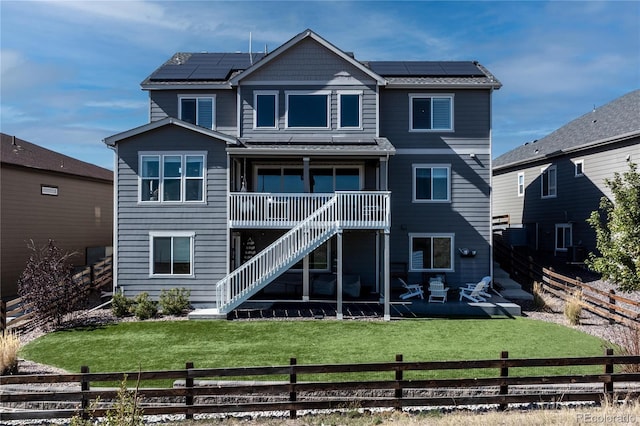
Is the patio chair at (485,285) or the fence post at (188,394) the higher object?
the patio chair at (485,285)

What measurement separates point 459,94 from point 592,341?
9.93 m

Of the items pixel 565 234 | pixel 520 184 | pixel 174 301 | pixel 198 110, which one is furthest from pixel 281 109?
pixel 520 184

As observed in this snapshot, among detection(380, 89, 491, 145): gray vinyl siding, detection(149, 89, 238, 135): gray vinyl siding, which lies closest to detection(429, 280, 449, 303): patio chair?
detection(380, 89, 491, 145): gray vinyl siding

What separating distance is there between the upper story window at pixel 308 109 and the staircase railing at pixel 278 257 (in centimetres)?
→ 376

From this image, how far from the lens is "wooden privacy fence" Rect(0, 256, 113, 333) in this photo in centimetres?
1220

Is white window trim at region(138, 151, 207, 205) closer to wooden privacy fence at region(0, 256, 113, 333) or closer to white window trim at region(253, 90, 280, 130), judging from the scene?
white window trim at region(253, 90, 280, 130)

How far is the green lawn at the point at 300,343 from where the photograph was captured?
973 centimetres

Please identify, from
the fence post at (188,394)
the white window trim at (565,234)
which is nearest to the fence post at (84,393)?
the fence post at (188,394)

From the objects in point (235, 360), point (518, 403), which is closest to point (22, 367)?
point (235, 360)

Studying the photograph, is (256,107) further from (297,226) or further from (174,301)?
(174,301)

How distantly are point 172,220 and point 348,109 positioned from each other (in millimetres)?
7391

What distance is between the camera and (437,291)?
15.8 meters

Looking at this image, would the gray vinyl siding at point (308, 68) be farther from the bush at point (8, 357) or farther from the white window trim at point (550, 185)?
the white window trim at point (550, 185)

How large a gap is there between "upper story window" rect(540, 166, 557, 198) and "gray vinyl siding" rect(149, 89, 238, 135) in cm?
1613
